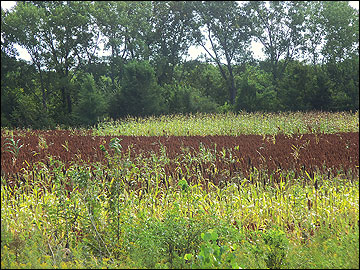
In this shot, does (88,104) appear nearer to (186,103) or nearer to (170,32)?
(186,103)

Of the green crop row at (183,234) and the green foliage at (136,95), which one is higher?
A: the green foliage at (136,95)

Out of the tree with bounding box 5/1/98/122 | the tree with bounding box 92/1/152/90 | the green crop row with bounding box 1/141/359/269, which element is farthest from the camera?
the tree with bounding box 92/1/152/90

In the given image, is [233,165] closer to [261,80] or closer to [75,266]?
[75,266]

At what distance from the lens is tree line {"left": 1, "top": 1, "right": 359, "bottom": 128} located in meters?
11.8

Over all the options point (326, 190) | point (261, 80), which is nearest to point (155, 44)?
point (261, 80)

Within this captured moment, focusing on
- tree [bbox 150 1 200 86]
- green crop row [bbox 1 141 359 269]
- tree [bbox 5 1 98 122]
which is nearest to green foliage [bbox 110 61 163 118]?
tree [bbox 150 1 200 86]

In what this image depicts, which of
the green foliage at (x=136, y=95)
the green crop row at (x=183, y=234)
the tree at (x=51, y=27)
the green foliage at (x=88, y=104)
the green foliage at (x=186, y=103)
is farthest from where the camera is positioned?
the green foliage at (x=186, y=103)

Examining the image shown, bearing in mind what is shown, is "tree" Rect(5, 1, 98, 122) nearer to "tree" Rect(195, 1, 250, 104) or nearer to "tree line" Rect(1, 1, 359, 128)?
"tree line" Rect(1, 1, 359, 128)

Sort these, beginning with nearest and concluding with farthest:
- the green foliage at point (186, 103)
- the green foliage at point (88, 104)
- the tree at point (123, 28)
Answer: the tree at point (123, 28)
the green foliage at point (88, 104)
the green foliage at point (186, 103)

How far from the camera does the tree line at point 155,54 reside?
11.8m

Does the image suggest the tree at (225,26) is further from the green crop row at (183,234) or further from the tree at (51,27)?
the green crop row at (183,234)

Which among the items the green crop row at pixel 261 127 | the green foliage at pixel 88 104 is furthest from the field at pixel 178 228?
the green foliage at pixel 88 104

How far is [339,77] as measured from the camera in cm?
1469

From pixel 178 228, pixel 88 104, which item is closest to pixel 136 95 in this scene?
pixel 88 104
